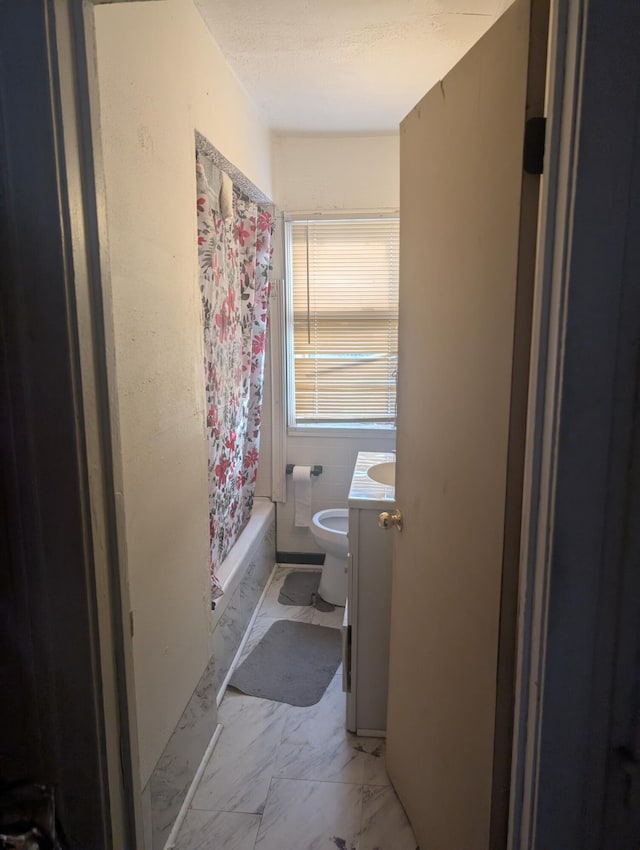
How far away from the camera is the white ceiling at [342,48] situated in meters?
1.74

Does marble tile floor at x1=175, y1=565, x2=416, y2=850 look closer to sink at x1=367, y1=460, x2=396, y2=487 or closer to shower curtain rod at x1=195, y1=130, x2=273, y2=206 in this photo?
sink at x1=367, y1=460, x2=396, y2=487

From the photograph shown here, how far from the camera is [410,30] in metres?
1.89

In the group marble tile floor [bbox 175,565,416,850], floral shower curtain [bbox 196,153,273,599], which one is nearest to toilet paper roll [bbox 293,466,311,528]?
floral shower curtain [bbox 196,153,273,599]

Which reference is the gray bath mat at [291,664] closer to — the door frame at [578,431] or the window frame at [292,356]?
the window frame at [292,356]

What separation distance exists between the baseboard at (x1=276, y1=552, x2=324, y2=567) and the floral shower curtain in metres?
0.57

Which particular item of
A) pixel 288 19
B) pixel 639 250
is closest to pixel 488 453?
pixel 639 250

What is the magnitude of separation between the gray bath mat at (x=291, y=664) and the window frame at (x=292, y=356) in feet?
3.72

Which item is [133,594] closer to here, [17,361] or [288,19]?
[17,361]

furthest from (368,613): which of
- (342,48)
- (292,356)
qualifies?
(342,48)

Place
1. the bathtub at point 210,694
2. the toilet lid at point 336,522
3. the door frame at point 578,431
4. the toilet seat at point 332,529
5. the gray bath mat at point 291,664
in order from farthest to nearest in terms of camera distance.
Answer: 1. the toilet lid at point 336,522
2. the toilet seat at point 332,529
3. the gray bath mat at point 291,664
4. the bathtub at point 210,694
5. the door frame at point 578,431

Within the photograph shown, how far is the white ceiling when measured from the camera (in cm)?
174

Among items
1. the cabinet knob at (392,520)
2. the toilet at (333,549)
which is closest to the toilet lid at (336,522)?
the toilet at (333,549)

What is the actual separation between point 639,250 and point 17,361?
0.89m

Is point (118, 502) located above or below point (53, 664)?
above
